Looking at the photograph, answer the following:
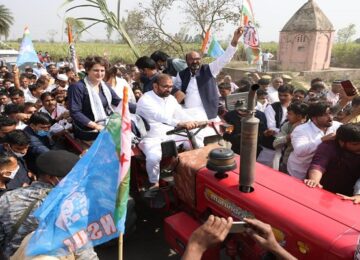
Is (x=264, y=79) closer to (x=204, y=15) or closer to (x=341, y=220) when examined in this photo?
(x=341, y=220)

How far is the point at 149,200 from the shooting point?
137 inches

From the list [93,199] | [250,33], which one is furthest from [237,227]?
[250,33]

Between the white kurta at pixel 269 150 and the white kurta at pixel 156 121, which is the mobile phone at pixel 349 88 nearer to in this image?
the white kurta at pixel 269 150

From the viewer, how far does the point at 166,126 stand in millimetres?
3982

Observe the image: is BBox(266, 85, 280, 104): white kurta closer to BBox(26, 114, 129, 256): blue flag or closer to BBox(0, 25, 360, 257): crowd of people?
BBox(0, 25, 360, 257): crowd of people

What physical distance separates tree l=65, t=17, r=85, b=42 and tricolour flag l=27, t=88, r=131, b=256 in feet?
22.1

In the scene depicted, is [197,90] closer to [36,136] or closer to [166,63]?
[166,63]

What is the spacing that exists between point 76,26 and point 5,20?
4423cm

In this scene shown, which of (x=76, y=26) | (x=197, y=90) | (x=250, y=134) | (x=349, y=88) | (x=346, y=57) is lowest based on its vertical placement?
(x=346, y=57)

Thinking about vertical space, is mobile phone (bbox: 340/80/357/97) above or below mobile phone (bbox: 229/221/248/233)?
above

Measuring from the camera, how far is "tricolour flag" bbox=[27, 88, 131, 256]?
1889 millimetres

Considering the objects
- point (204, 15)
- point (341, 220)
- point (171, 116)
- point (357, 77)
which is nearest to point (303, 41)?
point (357, 77)

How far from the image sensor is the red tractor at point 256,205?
1.96 meters

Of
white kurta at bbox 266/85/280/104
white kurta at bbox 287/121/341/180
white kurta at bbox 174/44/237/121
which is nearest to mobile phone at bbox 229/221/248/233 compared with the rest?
white kurta at bbox 287/121/341/180
